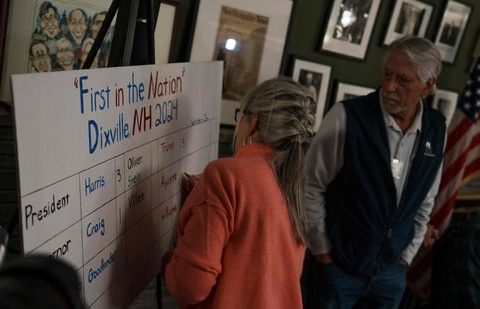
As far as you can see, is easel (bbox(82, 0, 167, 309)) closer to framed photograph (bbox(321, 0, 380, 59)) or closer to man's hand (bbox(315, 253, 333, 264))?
man's hand (bbox(315, 253, 333, 264))

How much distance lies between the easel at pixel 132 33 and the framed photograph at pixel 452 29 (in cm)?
247

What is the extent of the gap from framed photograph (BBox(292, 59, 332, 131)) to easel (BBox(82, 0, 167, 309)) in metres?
1.29

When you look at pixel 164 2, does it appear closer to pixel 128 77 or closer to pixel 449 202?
pixel 128 77

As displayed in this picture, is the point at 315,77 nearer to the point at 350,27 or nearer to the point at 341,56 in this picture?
the point at 341,56

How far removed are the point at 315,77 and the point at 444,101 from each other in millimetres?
1279

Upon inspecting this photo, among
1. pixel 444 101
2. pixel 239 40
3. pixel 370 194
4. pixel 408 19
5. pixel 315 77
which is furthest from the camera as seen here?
pixel 444 101

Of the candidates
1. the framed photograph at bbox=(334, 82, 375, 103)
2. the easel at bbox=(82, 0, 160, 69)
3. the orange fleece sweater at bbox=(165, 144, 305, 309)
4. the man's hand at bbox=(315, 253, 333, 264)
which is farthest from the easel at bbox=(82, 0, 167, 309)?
the framed photograph at bbox=(334, 82, 375, 103)

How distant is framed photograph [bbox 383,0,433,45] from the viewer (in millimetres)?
2820

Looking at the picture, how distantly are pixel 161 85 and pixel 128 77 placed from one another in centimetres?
17

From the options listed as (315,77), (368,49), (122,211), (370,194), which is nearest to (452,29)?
(368,49)

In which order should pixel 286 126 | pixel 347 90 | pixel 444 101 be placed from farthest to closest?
pixel 444 101 → pixel 347 90 → pixel 286 126

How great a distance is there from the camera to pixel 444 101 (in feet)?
10.9

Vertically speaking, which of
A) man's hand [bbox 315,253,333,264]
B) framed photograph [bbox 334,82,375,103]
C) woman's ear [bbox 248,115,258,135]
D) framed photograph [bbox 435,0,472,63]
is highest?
framed photograph [bbox 435,0,472,63]

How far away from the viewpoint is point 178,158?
1426mm
